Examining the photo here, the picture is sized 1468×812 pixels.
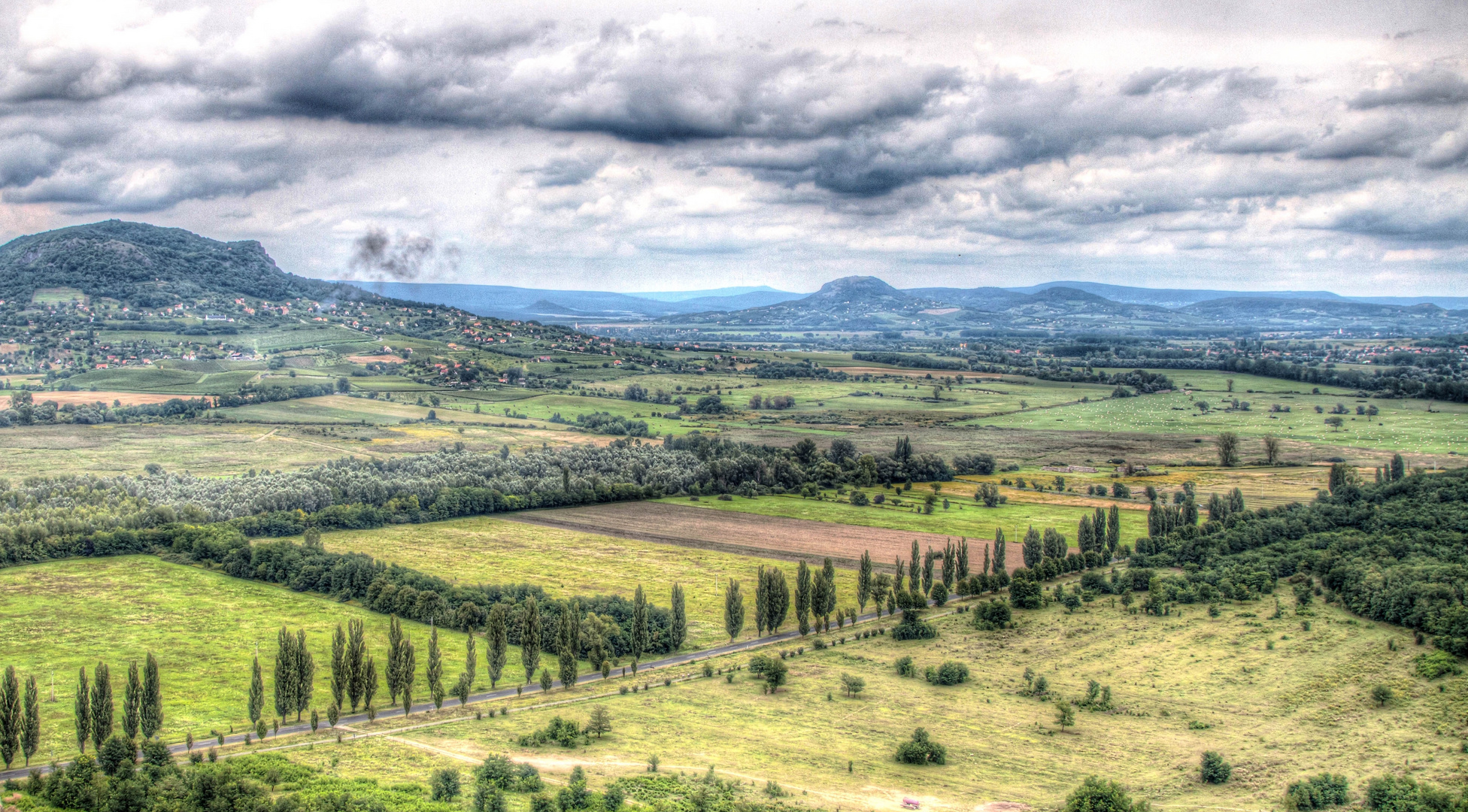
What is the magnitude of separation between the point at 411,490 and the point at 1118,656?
278 ft

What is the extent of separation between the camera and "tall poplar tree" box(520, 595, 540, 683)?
226ft

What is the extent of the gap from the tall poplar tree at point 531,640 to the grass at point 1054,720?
521 centimetres

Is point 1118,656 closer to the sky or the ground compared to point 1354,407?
closer to the ground

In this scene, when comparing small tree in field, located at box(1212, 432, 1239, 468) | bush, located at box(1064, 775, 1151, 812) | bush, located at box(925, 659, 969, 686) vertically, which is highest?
small tree in field, located at box(1212, 432, 1239, 468)

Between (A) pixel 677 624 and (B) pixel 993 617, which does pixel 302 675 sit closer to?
(A) pixel 677 624

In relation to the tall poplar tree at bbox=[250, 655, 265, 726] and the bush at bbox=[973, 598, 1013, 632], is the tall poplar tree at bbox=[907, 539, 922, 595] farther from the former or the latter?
the tall poplar tree at bbox=[250, 655, 265, 726]

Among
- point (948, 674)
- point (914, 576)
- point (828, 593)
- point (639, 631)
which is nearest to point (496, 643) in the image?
point (639, 631)

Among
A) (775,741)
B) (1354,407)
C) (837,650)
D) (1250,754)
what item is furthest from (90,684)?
(1354,407)

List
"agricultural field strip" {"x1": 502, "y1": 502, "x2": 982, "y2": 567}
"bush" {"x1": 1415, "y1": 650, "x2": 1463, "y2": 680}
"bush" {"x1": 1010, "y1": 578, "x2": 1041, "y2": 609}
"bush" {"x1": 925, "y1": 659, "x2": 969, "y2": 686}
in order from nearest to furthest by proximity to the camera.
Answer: "bush" {"x1": 1415, "y1": 650, "x2": 1463, "y2": 680}, "bush" {"x1": 925, "y1": 659, "x2": 969, "y2": 686}, "bush" {"x1": 1010, "y1": 578, "x2": 1041, "y2": 609}, "agricultural field strip" {"x1": 502, "y1": 502, "x2": 982, "y2": 567}

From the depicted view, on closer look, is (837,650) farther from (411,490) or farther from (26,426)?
(26,426)

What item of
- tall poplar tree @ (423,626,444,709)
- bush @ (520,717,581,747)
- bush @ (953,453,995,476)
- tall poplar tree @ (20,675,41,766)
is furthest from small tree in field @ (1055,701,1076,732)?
bush @ (953,453,995,476)

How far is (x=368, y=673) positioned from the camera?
61844mm

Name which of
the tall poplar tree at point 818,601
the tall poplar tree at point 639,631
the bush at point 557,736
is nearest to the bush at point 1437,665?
the tall poplar tree at point 818,601

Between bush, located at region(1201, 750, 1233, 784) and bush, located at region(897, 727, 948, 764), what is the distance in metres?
13.5
